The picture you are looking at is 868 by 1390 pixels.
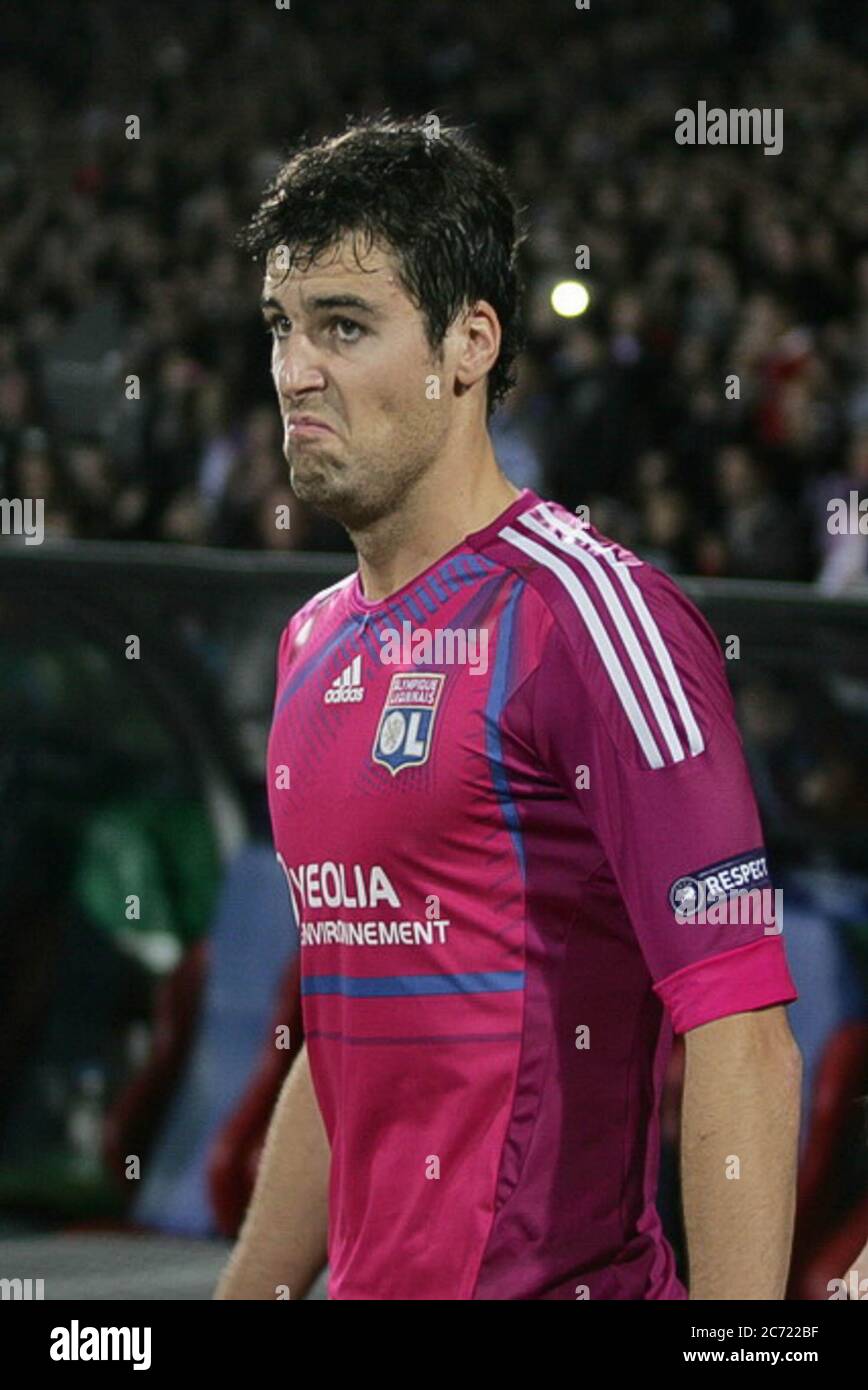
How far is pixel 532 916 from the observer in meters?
2.55

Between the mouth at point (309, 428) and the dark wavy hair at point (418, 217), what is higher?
the dark wavy hair at point (418, 217)

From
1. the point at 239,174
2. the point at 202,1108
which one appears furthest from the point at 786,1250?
the point at 239,174

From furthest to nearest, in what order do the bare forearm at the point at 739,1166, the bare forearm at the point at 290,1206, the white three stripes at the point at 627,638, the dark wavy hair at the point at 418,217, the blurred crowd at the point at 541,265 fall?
1. the blurred crowd at the point at 541,265
2. the bare forearm at the point at 290,1206
3. the dark wavy hair at the point at 418,217
4. the white three stripes at the point at 627,638
5. the bare forearm at the point at 739,1166

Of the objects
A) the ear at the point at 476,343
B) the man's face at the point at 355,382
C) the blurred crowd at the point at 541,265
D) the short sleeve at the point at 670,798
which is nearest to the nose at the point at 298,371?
the man's face at the point at 355,382

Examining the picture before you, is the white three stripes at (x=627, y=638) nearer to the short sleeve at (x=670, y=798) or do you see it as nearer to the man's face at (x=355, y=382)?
the short sleeve at (x=670, y=798)

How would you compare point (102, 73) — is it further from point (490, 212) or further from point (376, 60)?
point (490, 212)

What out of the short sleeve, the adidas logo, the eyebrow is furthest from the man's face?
the short sleeve

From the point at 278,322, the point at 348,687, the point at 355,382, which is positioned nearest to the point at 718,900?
the point at 348,687

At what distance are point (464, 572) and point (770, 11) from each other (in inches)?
491

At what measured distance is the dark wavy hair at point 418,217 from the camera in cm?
270

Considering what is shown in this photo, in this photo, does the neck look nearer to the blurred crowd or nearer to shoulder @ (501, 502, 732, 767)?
shoulder @ (501, 502, 732, 767)

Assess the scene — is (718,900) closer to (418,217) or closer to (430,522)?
(430,522)

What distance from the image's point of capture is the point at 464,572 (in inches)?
107
